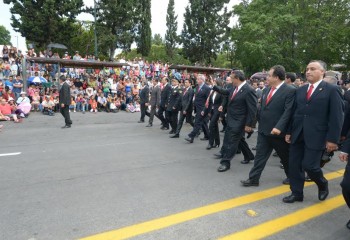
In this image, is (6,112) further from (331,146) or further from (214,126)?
(331,146)

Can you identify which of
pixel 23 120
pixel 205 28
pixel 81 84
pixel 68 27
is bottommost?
pixel 23 120

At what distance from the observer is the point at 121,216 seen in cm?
371

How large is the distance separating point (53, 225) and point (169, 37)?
45989 millimetres

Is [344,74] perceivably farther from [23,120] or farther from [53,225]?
[53,225]

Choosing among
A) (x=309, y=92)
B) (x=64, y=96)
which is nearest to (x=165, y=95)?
(x=64, y=96)

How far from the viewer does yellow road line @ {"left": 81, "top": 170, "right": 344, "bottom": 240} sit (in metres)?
3.28

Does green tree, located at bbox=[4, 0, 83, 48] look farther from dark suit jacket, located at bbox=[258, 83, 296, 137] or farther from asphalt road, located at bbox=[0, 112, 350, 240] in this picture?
dark suit jacket, located at bbox=[258, 83, 296, 137]

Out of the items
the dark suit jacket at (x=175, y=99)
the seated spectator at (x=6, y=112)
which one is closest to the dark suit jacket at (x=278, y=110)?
the dark suit jacket at (x=175, y=99)

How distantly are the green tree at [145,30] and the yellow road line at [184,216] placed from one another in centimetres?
3793

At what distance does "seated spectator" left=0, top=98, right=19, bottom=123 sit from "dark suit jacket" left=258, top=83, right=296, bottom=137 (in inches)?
410

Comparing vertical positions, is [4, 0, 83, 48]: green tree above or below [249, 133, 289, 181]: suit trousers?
above

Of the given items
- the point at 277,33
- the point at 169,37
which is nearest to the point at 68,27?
the point at 277,33

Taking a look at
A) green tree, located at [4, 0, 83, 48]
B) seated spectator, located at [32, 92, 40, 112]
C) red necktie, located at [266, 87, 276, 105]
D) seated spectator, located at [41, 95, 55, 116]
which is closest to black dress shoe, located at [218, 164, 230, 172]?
red necktie, located at [266, 87, 276, 105]

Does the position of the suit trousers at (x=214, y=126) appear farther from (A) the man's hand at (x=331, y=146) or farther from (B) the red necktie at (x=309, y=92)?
(A) the man's hand at (x=331, y=146)
